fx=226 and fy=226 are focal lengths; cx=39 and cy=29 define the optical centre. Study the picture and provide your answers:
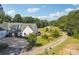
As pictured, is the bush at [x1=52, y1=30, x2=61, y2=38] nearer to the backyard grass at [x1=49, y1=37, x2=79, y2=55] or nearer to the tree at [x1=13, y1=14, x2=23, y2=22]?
the backyard grass at [x1=49, y1=37, x2=79, y2=55]

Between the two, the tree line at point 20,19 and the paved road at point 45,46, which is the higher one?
the tree line at point 20,19

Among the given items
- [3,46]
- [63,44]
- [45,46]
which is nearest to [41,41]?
[45,46]

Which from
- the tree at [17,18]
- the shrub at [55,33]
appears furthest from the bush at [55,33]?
the tree at [17,18]

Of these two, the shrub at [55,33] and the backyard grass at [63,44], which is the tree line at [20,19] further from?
the backyard grass at [63,44]

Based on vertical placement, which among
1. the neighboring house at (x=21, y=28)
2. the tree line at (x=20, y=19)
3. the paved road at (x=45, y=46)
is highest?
the tree line at (x=20, y=19)

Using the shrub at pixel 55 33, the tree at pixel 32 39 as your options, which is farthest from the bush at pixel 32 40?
the shrub at pixel 55 33

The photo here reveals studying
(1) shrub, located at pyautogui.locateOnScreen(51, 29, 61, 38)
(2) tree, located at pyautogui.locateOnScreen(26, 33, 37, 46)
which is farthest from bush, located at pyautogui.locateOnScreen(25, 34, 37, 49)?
(1) shrub, located at pyautogui.locateOnScreen(51, 29, 61, 38)

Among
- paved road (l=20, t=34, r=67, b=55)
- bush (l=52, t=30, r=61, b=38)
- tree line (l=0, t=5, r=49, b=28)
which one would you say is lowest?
paved road (l=20, t=34, r=67, b=55)

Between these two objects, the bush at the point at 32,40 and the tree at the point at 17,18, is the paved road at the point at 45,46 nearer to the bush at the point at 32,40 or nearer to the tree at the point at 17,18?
the bush at the point at 32,40
